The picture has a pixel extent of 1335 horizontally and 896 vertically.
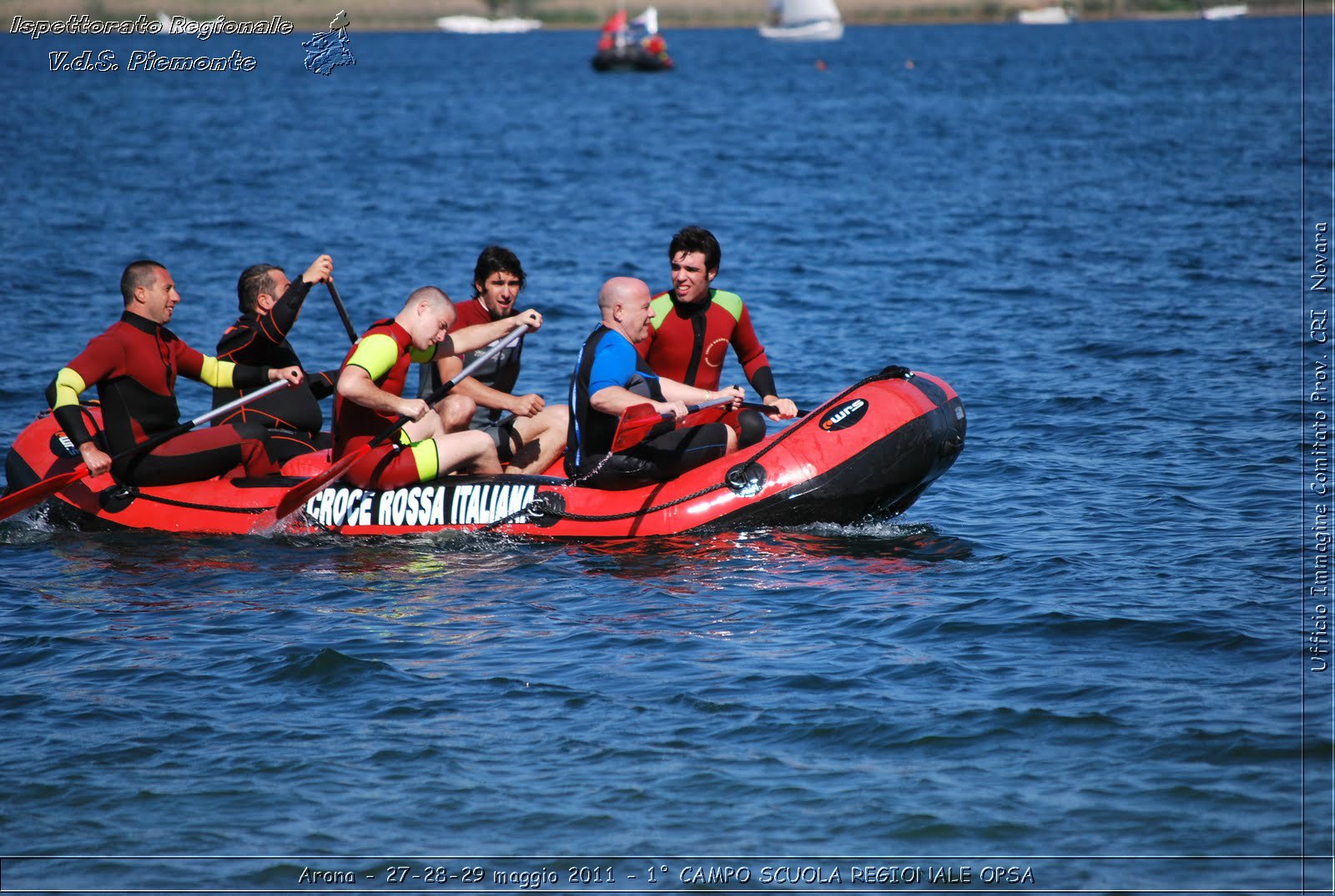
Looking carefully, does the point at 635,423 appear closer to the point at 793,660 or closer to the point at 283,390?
the point at 793,660

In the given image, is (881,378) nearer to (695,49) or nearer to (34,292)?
(34,292)

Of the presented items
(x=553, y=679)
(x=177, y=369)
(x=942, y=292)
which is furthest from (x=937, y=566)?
(x=942, y=292)

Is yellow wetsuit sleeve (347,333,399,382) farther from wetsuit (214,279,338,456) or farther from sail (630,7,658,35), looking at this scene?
sail (630,7,658,35)

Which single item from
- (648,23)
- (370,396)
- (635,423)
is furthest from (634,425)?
(648,23)

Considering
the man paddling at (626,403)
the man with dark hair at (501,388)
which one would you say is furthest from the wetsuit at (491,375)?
the man paddling at (626,403)

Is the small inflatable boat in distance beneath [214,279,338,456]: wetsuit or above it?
beneath

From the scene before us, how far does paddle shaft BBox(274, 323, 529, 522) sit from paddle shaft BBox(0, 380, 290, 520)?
2.48 ft

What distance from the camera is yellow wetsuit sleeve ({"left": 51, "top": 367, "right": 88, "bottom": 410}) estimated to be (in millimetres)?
8820

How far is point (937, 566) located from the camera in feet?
29.3

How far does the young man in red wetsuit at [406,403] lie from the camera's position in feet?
28.6

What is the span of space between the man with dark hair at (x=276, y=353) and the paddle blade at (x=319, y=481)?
2.75 ft

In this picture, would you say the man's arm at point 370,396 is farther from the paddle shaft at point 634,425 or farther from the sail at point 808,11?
the sail at point 808,11

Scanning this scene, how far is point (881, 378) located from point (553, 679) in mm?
3284

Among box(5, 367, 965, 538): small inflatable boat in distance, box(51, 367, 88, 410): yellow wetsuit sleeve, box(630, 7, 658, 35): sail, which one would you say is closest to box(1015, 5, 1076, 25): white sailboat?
box(630, 7, 658, 35): sail
